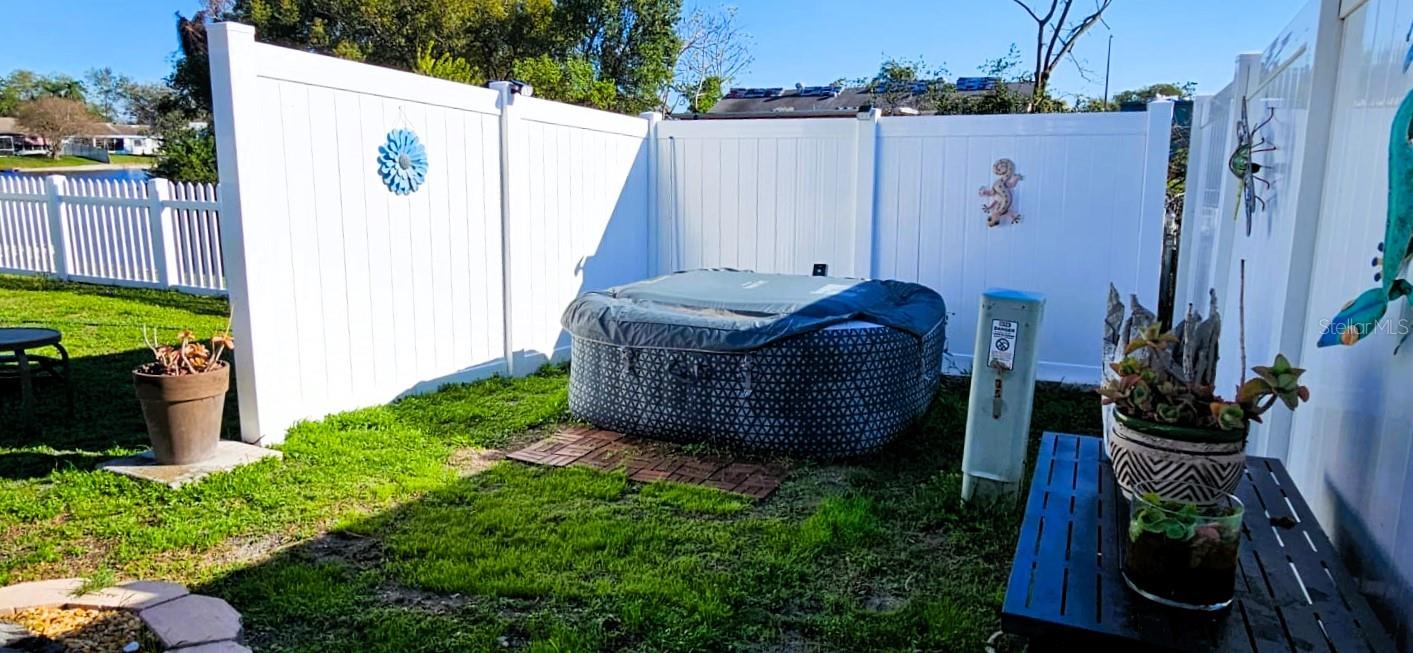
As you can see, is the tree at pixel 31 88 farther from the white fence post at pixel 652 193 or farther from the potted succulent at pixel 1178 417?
the potted succulent at pixel 1178 417

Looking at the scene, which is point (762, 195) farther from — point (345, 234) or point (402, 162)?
point (345, 234)

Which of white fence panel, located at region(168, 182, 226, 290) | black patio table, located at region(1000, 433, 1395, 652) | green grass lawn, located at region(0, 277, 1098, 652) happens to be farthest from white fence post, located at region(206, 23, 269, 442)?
white fence panel, located at region(168, 182, 226, 290)

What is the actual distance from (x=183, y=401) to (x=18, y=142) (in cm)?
4922

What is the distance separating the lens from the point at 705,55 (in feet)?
68.6

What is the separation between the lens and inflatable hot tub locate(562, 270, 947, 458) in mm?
4398

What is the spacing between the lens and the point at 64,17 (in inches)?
1473

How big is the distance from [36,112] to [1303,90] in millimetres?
48422

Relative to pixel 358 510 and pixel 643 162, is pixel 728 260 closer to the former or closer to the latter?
A: pixel 643 162

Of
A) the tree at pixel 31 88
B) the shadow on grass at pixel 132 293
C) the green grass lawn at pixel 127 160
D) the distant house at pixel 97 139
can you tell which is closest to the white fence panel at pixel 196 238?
the shadow on grass at pixel 132 293

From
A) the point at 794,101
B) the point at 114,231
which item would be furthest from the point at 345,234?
the point at 794,101

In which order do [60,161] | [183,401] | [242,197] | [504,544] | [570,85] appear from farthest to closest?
[60,161] < [570,85] < [242,197] < [183,401] < [504,544]

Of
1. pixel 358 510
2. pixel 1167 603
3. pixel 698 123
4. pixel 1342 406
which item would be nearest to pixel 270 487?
pixel 358 510

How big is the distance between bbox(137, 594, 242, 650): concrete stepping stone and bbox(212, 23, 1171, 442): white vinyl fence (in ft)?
5.91

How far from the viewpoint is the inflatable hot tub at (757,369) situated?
14.4 feet
